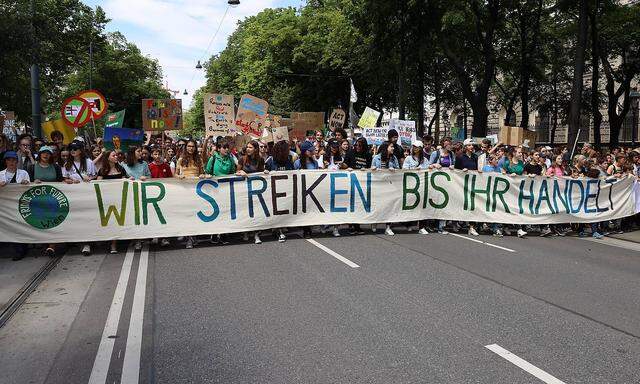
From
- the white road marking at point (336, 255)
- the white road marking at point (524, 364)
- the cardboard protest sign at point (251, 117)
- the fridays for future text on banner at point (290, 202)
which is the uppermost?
the cardboard protest sign at point (251, 117)

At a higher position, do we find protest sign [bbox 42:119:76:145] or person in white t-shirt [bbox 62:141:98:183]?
protest sign [bbox 42:119:76:145]

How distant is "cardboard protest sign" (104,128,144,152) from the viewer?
672 inches

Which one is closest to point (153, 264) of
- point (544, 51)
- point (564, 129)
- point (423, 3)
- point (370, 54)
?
point (423, 3)

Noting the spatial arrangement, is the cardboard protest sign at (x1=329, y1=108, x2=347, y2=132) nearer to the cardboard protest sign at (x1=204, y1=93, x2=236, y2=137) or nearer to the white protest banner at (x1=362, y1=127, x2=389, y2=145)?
the white protest banner at (x1=362, y1=127, x2=389, y2=145)

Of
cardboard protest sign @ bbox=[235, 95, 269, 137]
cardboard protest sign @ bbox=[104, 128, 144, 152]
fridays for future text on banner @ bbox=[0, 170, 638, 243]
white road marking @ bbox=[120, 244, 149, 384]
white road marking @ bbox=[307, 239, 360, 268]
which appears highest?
cardboard protest sign @ bbox=[235, 95, 269, 137]

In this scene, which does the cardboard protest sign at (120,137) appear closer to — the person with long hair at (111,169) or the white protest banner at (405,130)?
the person with long hair at (111,169)

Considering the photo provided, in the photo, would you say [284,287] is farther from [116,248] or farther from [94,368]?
[116,248]

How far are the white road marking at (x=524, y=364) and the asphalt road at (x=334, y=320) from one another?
0.06 feet

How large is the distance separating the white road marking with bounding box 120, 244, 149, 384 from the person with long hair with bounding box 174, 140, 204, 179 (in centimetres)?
300

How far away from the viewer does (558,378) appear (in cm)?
396

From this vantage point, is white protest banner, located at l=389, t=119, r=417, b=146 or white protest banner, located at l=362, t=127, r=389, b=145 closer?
white protest banner, located at l=389, t=119, r=417, b=146

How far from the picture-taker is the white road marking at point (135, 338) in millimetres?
4020

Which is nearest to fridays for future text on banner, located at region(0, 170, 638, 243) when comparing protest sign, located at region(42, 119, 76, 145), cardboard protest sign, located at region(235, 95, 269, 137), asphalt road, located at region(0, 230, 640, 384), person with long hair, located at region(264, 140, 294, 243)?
person with long hair, located at region(264, 140, 294, 243)

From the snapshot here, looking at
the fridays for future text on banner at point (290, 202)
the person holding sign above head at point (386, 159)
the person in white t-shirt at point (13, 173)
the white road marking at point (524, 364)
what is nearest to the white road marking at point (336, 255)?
the fridays for future text on banner at point (290, 202)
